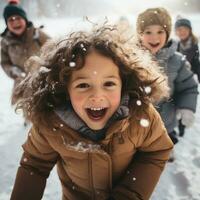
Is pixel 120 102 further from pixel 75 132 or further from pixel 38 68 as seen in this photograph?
pixel 38 68

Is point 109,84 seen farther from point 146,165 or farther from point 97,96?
point 146,165

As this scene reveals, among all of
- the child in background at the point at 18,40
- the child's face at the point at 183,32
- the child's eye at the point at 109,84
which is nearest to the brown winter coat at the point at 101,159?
the child's eye at the point at 109,84

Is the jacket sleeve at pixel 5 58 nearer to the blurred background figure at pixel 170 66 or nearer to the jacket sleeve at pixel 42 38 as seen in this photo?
the jacket sleeve at pixel 42 38

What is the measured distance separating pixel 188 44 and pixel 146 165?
15.8 feet

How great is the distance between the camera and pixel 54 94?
7.18 feet

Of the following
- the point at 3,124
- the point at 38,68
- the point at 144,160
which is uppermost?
the point at 38,68

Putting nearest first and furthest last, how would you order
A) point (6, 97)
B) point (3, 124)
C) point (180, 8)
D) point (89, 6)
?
point (3, 124) → point (6, 97) → point (180, 8) → point (89, 6)

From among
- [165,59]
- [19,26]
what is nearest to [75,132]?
[165,59]

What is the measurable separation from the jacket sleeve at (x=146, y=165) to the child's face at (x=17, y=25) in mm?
4144

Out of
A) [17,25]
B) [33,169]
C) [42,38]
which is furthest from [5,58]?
[33,169]

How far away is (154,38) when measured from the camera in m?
3.78

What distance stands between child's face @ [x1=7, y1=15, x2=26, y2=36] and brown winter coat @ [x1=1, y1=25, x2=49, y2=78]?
0.27ft

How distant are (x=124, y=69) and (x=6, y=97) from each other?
6895 millimetres

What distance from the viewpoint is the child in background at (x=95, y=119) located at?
2006 mm
